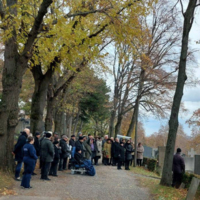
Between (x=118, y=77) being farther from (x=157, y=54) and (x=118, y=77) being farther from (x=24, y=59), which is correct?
(x=24, y=59)

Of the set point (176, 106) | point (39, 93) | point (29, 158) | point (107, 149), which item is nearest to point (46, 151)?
point (29, 158)

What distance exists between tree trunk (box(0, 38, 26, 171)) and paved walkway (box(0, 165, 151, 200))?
1.35 metres

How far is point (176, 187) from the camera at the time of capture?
13047mm

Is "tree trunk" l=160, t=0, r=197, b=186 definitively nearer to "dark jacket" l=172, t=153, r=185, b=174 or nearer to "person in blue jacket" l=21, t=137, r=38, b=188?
"dark jacket" l=172, t=153, r=185, b=174

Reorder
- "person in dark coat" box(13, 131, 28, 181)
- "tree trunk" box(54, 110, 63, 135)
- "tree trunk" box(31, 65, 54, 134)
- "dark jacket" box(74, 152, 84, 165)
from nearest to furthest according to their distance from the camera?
"person in dark coat" box(13, 131, 28, 181) < "dark jacket" box(74, 152, 84, 165) < "tree trunk" box(31, 65, 54, 134) < "tree trunk" box(54, 110, 63, 135)

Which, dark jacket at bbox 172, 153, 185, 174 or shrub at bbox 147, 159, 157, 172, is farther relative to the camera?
shrub at bbox 147, 159, 157, 172

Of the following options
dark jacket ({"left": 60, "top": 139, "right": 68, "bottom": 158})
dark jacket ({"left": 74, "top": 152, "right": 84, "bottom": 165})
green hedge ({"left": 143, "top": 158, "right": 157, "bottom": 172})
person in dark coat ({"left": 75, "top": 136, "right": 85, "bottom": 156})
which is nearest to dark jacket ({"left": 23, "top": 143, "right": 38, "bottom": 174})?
dark jacket ({"left": 60, "top": 139, "right": 68, "bottom": 158})

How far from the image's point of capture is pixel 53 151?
1160cm

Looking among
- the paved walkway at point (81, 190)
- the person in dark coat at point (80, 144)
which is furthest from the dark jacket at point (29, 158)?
the person in dark coat at point (80, 144)

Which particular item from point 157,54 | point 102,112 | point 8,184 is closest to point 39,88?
point 8,184

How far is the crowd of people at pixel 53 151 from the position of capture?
9.85 m

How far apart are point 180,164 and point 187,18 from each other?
5.98 m

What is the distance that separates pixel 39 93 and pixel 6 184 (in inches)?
245

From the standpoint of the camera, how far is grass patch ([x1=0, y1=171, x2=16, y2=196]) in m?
8.87
